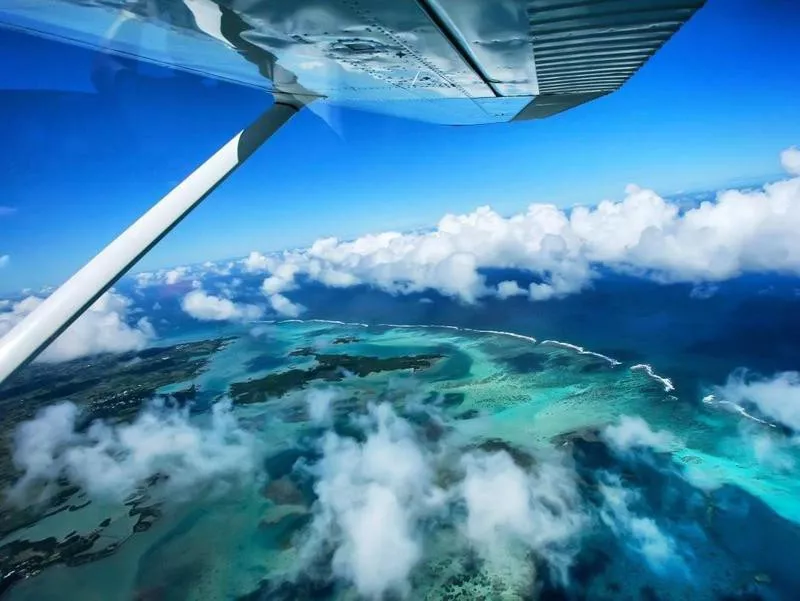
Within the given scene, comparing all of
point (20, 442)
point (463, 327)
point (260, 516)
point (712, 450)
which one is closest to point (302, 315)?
point (463, 327)

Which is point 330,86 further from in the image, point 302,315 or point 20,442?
point 302,315

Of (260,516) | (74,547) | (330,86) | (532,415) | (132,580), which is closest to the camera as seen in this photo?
(330,86)

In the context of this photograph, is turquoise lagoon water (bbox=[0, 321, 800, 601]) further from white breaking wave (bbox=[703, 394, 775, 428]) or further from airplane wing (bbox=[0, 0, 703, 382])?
airplane wing (bbox=[0, 0, 703, 382])

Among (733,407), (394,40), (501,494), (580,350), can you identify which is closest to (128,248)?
(394,40)

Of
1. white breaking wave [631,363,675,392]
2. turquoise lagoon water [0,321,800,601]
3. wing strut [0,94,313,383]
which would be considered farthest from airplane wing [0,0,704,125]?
white breaking wave [631,363,675,392]

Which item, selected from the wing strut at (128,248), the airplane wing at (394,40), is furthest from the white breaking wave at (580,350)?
the wing strut at (128,248)

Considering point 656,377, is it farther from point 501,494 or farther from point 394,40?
point 394,40

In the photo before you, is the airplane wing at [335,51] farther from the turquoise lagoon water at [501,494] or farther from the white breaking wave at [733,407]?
the white breaking wave at [733,407]
